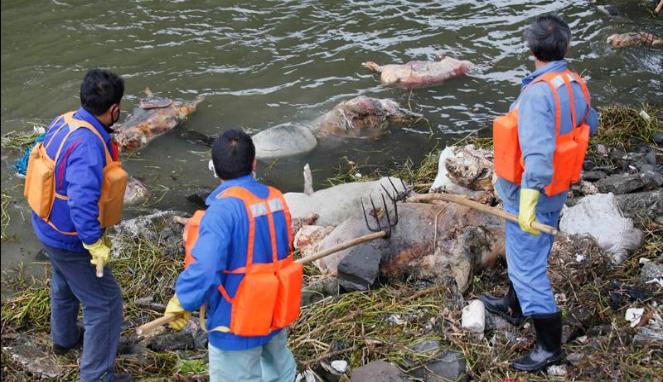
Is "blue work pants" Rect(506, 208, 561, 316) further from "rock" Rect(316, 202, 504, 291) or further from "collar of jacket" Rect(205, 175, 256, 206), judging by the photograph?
"collar of jacket" Rect(205, 175, 256, 206)

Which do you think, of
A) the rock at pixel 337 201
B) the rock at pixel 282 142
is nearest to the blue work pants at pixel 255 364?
the rock at pixel 337 201

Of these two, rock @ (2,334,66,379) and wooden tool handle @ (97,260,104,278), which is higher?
wooden tool handle @ (97,260,104,278)

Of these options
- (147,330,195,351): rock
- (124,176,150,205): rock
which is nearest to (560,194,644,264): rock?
(147,330,195,351): rock

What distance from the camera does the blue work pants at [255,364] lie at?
11.9ft

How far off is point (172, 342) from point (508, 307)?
2.41 meters

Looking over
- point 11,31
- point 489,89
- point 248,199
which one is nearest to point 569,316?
point 248,199

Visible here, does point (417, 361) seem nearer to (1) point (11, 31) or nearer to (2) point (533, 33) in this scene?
(2) point (533, 33)

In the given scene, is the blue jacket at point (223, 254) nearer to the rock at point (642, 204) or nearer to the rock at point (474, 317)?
the rock at point (474, 317)

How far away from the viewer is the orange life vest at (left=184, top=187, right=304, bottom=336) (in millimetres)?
3377

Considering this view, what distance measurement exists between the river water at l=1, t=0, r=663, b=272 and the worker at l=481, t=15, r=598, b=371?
137 inches

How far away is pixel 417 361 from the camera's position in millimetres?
4320

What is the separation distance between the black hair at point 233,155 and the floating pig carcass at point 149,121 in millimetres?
4737

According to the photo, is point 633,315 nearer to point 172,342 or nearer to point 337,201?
point 337,201

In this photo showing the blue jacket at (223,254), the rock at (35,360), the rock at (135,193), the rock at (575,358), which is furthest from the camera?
the rock at (135,193)
